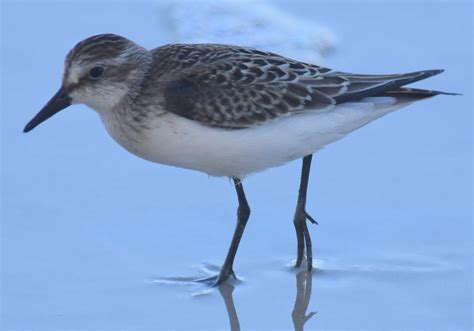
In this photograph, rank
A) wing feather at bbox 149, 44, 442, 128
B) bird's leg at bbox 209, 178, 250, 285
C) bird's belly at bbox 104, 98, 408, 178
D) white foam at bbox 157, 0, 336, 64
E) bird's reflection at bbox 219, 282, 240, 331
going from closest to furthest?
bird's reflection at bbox 219, 282, 240, 331 < bird's belly at bbox 104, 98, 408, 178 < wing feather at bbox 149, 44, 442, 128 < bird's leg at bbox 209, 178, 250, 285 < white foam at bbox 157, 0, 336, 64

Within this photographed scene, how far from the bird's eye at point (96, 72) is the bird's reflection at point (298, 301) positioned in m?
1.62

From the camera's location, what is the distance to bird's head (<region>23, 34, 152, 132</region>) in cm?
744

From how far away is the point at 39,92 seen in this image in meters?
9.68

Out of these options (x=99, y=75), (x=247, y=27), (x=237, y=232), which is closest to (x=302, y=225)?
(x=237, y=232)

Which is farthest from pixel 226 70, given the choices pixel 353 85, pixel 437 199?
pixel 437 199

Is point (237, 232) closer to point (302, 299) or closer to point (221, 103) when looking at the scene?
point (302, 299)

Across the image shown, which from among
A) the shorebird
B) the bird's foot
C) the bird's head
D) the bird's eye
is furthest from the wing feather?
the bird's foot

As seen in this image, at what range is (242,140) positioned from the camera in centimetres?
741

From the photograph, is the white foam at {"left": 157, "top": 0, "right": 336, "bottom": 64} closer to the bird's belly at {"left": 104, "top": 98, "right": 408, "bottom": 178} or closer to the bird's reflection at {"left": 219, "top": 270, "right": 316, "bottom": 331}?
the bird's belly at {"left": 104, "top": 98, "right": 408, "bottom": 178}

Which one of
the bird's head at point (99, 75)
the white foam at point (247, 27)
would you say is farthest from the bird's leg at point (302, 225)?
the white foam at point (247, 27)

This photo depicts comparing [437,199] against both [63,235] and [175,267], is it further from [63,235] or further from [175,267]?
[63,235]

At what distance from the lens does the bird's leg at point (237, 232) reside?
7637 millimetres

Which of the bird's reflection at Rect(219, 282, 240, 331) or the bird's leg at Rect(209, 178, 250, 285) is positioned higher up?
the bird's leg at Rect(209, 178, 250, 285)

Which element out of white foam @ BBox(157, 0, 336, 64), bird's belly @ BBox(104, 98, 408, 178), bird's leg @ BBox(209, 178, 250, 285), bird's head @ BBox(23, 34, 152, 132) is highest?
white foam @ BBox(157, 0, 336, 64)
